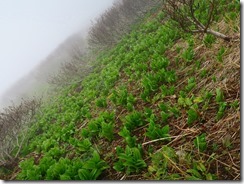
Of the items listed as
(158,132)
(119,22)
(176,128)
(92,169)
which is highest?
(92,169)

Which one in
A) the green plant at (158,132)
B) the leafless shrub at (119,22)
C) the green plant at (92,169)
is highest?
the green plant at (92,169)

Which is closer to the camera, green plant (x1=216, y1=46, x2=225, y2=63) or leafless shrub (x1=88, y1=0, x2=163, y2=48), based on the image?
green plant (x1=216, y1=46, x2=225, y2=63)

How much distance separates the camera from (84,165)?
3.60 m

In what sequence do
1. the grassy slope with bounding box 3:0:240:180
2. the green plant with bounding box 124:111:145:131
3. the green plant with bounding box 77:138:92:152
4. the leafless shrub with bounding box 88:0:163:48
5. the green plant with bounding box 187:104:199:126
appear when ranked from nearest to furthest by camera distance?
the grassy slope with bounding box 3:0:240:180 < the green plant with bounding box 187:104:199:126 < the green plant with bounding box 124:111:145:131 < the green plant with bounding box 77:138:92:152 < the leafless shrub with bounding box 88:0:163:48

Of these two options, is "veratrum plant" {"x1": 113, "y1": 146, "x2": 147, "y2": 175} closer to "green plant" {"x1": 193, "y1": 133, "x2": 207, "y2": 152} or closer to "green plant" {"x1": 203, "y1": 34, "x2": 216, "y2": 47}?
"green plant" {"x1": 193, "y1": 133, "x2": 207, "y2": 152}

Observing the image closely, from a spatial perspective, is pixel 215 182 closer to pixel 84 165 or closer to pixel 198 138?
pixel 198 138

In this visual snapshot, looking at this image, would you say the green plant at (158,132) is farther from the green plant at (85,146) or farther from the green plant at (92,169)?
the green plant at (85,146)

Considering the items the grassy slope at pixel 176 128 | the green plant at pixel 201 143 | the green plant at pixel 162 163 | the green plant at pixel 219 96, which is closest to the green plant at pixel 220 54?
the grassy slope at pixel 176 128

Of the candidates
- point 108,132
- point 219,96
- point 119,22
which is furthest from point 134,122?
point 119,22

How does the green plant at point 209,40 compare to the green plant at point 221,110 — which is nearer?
the green plant at point 221,110

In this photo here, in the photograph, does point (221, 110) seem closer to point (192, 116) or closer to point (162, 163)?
point (192, 116)

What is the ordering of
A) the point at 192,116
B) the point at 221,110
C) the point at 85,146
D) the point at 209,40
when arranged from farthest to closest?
the point at 209,40
the point at 85,146
the point at 192,116
the point at 221,110

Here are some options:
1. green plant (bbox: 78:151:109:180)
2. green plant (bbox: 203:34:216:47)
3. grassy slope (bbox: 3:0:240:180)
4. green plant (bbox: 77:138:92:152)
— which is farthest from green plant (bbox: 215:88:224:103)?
green plant (bbox: 77:138:92:152)

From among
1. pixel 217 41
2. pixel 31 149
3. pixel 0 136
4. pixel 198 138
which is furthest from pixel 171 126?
pixel 0 136
